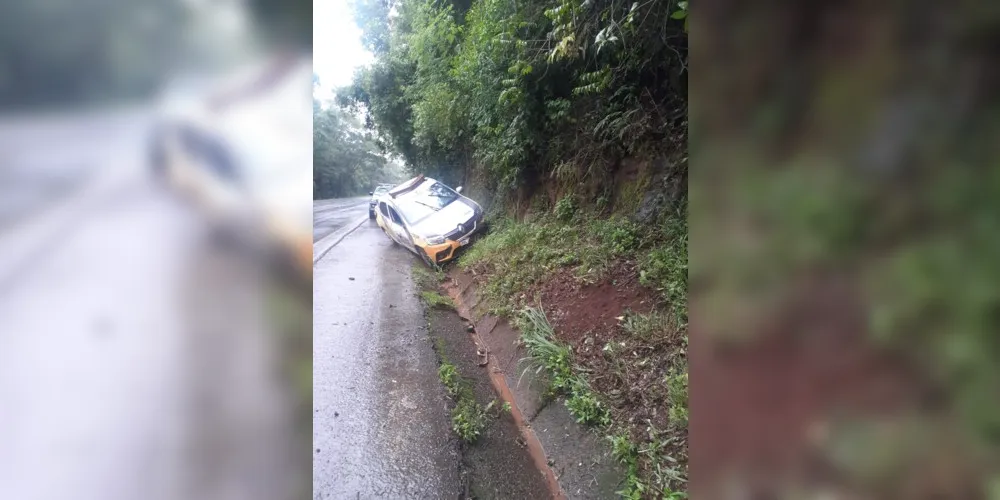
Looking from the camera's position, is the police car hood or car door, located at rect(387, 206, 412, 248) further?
the police car hood

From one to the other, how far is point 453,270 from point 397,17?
A: 111cm

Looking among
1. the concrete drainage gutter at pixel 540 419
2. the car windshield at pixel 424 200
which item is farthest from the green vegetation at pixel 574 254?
the car windshield at pixel 424 200

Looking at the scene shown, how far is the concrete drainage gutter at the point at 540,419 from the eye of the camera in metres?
1.83

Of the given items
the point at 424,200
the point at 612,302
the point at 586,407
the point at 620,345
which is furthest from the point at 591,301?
the point at 424,200

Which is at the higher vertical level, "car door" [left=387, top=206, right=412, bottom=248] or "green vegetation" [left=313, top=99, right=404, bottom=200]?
"green vegetation" [left=313, top=99, right=404, bottom=200]

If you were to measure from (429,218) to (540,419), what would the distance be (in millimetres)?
1040
